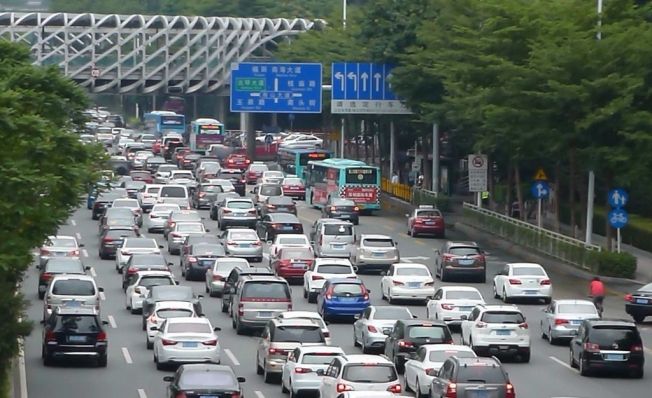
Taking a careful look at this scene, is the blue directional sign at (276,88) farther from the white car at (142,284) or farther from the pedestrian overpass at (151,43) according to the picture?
the white car at (142,284)

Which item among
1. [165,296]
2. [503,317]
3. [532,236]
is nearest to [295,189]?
[532,236]

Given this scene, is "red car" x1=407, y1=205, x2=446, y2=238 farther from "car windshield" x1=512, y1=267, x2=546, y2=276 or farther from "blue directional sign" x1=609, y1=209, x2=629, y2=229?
"car windshield" x1=512, y1=267, x2=546, y2=276

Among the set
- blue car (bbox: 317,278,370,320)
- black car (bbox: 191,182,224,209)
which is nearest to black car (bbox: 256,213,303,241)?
black car (bbox: 191,182,224,209)

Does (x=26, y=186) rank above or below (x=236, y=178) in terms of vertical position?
above

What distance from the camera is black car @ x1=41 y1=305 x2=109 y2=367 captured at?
39.8 m

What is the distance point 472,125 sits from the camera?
7594 cm

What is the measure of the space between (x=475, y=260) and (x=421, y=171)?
40.2 meters

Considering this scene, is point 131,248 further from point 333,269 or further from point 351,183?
point 351,183

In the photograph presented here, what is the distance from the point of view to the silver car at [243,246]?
62.3 m

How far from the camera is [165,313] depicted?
42875 mm

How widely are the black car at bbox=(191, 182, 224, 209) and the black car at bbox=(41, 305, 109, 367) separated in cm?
4417

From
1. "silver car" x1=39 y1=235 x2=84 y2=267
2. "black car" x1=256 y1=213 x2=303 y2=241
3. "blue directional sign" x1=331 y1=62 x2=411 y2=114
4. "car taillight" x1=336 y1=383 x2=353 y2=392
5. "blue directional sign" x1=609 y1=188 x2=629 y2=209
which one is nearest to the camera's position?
"car taillight" x1=336 y1=383 x2=353 y2=392

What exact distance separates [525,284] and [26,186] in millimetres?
24987

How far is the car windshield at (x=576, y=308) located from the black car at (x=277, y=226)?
83.2ft
